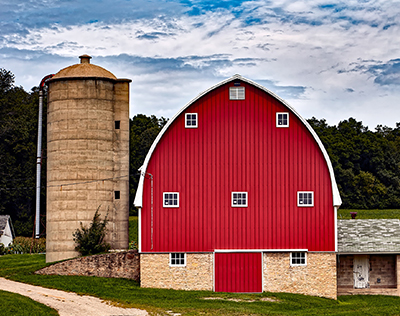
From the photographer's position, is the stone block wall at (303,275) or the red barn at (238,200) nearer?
the stone block wall at (303,275)

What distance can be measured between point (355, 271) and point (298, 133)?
28.6ft

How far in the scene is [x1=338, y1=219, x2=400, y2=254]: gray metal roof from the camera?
32.2 m

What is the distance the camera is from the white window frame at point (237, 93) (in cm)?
3120

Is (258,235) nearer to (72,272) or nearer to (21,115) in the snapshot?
(72,272)

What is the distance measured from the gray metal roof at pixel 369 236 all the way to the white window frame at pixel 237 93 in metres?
9.87

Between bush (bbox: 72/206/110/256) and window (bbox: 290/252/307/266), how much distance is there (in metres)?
12.0

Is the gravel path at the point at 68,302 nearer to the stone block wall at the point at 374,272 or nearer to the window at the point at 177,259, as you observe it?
the window at the point at 177,259

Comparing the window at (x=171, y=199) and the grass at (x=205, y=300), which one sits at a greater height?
the window at (x=171, y=199)

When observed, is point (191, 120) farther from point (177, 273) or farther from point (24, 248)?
point (24, 248)

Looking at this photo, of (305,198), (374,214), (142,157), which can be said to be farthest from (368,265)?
(142,157)

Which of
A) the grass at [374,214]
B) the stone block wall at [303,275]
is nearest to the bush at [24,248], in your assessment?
the stone block wall at [303,275]

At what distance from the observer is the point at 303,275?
3005cm

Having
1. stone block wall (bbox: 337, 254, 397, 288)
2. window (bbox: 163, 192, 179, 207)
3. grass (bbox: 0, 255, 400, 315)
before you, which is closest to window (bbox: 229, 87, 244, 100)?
window (bbox: 163, 192, 179, 207)

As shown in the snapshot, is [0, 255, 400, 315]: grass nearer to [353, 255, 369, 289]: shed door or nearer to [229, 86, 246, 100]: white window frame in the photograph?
[353, 255, 369, 289]: shed door
